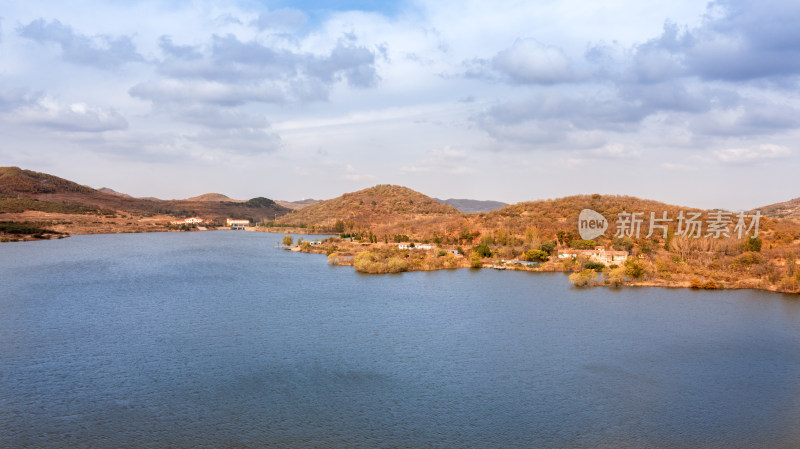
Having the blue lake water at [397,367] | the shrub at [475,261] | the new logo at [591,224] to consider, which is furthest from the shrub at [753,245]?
the shrub at [475,261]

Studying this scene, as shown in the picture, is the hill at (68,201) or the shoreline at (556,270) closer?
the shoreline at (556,270)

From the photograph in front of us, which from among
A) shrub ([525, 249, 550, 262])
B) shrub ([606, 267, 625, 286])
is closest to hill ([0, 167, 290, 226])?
shrub ([525, 249, 550, 262])

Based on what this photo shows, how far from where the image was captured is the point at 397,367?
2662cm

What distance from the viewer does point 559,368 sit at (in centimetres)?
2683

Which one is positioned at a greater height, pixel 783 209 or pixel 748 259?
pixel 783 209

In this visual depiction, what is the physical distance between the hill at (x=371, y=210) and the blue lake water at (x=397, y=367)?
8838 cm

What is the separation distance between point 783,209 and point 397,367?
430ft

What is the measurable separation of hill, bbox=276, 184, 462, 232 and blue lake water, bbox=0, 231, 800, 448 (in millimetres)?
88376

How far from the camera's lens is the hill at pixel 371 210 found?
457ft

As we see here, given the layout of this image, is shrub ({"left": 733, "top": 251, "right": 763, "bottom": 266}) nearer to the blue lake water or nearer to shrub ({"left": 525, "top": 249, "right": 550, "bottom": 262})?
the blue lake water

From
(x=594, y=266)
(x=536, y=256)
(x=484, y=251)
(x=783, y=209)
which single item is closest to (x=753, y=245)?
(x=594, y=266)

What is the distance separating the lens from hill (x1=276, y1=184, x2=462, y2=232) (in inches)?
5482

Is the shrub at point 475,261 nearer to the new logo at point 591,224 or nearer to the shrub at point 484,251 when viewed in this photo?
the shrub at point 484,251
